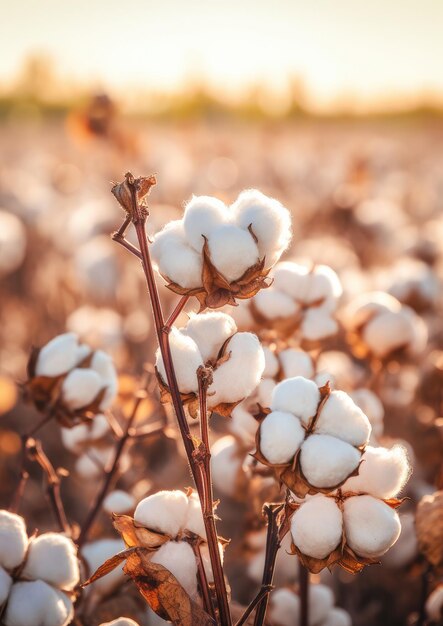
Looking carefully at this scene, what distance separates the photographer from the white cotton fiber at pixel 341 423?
2.95 feet

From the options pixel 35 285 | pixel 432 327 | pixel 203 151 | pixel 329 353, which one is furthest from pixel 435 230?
pixel 203 151

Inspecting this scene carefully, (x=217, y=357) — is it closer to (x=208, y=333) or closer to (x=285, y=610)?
(x=208, y=333)

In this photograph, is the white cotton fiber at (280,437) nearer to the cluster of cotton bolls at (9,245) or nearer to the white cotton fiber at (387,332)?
the white cotton fiber at (387,332)

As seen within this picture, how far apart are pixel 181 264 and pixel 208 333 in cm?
13

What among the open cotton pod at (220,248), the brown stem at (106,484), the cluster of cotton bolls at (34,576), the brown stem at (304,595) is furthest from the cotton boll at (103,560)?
the open cotton pod at (220,248)

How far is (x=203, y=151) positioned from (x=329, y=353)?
9.73 m

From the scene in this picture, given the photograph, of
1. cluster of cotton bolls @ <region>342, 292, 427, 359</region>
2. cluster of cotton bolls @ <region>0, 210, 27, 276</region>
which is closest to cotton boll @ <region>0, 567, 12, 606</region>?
cluster of cotton bolls @ <region>342, 292, 427, 359</region>

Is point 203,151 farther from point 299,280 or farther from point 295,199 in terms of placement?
point 299,280

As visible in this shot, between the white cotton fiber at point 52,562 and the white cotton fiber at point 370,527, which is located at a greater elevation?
the white cotton fiber at point 52,562

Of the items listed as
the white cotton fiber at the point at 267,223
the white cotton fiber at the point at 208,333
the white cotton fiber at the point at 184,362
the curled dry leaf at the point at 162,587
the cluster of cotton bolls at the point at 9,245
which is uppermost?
the cluster of cotton bolls at the point at 9,245

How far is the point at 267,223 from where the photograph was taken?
0.92 m

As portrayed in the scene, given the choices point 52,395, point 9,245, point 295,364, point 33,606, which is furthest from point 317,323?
point 9,245

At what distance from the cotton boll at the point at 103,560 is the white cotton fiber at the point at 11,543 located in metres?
0.30

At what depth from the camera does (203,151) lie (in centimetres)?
1170
